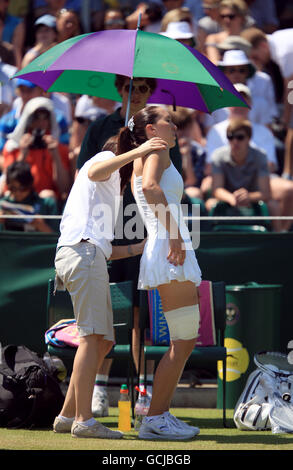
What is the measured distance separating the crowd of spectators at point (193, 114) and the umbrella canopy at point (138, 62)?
2.34 m

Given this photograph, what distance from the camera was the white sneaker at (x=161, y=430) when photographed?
540cm

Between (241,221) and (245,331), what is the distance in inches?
53.0

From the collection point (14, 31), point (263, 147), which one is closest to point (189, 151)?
point (263, 147)

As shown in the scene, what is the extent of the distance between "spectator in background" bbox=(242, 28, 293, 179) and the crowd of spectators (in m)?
0.01

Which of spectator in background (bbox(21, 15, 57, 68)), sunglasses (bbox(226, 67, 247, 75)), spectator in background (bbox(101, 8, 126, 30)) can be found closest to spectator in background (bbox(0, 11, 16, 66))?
spectator in background (bbox(21, 15, 57, 68))

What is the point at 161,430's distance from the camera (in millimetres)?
5398

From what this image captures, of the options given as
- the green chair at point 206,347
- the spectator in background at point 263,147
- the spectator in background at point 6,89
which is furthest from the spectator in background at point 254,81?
the green chair at point 206,347

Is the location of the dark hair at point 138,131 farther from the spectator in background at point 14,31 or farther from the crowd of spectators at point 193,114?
the spectator in background at point 14,31

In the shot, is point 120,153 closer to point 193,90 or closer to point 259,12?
point 193,90

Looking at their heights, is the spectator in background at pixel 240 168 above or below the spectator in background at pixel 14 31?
below

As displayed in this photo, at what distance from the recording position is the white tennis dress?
5.25m

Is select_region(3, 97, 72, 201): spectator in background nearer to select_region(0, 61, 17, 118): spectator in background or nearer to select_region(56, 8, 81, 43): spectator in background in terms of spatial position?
select_region(0, 61, 17, 118): spectator in background

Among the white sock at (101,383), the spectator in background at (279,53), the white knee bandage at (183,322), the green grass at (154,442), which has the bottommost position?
the green grass at (154,442)

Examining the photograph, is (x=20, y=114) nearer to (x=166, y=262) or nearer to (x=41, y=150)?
(x=41, y=150)
